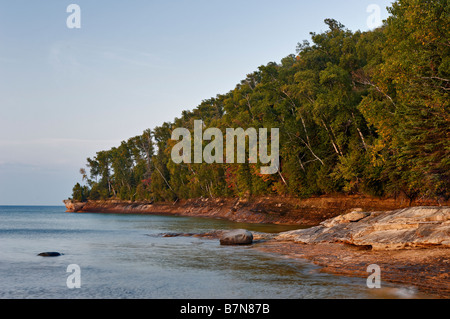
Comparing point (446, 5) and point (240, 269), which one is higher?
point (446, 5)

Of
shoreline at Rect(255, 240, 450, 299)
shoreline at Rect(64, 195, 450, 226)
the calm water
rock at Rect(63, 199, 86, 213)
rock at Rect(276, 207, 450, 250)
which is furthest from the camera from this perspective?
rock at Rect(63, 199, 86, 213)

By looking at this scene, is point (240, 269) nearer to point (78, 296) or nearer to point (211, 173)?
point (78, 296)

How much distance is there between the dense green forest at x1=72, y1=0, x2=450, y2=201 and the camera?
2116 centimetres

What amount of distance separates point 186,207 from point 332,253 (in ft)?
204

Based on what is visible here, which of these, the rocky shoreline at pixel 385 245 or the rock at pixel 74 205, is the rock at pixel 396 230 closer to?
the rocky shoreline at pixel 385 245

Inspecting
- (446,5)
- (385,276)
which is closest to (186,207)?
(446,5)

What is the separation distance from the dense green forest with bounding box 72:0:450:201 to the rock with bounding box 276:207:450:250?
554cm

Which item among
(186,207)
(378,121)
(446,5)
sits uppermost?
(446,5)

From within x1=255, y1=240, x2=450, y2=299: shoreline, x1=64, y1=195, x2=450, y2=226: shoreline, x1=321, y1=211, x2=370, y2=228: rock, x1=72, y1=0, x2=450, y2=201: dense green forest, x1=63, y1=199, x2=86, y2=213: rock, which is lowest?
x1=63, y1=199, x2=86, y2=213: rock

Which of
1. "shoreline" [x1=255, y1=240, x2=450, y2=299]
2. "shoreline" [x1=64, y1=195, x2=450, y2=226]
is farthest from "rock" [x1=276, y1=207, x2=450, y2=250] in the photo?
"shoreline" [x1=64, y1=195, x2=450, y2=226]

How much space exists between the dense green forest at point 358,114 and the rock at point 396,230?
554 centimetres

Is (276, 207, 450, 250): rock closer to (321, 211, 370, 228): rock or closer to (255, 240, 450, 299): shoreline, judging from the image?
(321, 211, 370, 228): rock

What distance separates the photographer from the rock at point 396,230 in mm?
14242

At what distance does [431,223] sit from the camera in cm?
1491
